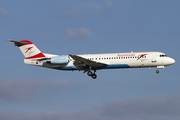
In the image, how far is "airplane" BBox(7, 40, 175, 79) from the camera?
45.5 m

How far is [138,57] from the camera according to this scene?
45.6 metres

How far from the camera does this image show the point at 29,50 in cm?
4894

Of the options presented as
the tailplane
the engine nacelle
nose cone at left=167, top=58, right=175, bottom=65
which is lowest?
nose cone at left=167, top=58, right=175, bottom=65

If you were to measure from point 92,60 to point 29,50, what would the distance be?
10648mm

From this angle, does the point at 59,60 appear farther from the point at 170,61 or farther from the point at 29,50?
the point at 170,61

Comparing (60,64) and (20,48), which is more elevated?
(20,48)

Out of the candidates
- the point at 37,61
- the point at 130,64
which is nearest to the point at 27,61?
the point at 37,61

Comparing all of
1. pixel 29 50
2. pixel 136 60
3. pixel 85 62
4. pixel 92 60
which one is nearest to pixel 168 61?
pixel 136 60

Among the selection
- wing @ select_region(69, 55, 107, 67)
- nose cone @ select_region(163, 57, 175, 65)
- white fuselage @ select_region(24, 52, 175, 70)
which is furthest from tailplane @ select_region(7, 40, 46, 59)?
nose cone @ select_region(163, 57, 175, 65)

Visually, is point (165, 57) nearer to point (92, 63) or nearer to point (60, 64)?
point (92, 63)

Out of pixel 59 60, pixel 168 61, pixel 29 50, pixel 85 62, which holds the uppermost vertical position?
pixel 29 50

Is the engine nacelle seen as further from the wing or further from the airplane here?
the wing

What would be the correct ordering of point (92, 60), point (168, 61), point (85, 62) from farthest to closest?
1. point (92, 60)
2. point (85, 62)
3. point (168, 61)

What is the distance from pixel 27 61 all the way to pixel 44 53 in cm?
320
